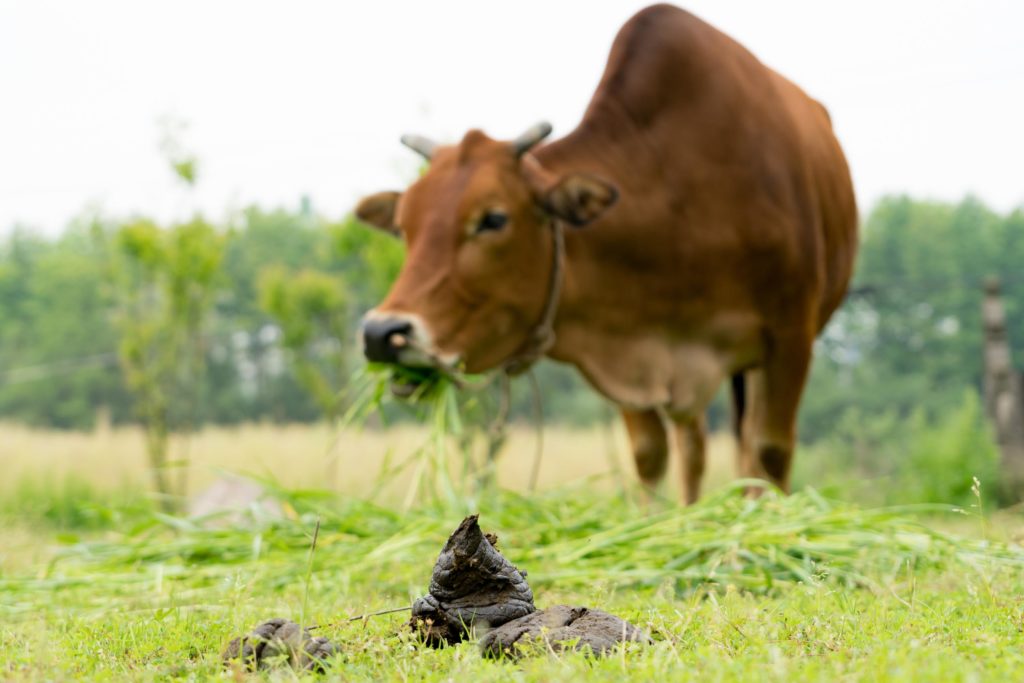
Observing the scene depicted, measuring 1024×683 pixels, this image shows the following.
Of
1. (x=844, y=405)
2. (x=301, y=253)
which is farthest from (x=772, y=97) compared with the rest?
(x=301, y=253)

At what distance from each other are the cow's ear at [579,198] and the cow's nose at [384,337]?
79 centimetres

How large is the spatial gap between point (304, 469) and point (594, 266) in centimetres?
460

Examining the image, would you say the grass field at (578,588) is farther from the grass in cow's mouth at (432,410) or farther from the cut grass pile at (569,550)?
the grass in cow's mouth at (432,410)

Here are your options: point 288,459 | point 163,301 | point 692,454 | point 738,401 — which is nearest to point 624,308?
point 692,454

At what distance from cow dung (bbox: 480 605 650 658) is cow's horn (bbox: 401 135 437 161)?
2.79 meters

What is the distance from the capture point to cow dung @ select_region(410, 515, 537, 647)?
2146mm

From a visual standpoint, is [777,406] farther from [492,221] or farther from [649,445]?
[492,221]

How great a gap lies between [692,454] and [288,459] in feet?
13.9

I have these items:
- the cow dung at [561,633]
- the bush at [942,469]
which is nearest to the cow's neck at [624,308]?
the cow dung at [561,633]

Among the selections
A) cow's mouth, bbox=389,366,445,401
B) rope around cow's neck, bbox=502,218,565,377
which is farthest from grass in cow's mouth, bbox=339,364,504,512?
rope around cow's neck, bbox=502,218,565,377

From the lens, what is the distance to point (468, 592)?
2211 mm

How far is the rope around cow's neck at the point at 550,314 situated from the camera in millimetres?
4320

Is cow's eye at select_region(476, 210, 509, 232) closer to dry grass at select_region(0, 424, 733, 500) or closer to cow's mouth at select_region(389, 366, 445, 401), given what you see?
cow's mouth at select_region(389, 366, 445, 401)

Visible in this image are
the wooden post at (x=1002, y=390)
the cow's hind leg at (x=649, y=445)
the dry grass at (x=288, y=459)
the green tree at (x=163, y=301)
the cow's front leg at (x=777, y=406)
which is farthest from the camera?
the wooden post at (x=1002, y=390)
